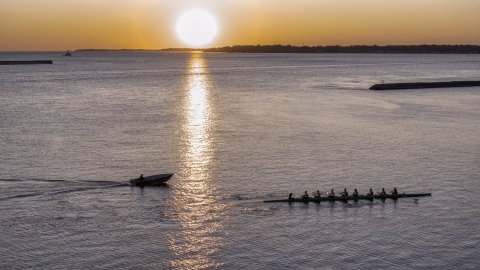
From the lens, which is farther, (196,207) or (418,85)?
(418,85)

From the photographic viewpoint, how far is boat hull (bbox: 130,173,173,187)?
2253 inches

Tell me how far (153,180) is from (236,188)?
875 centimetres

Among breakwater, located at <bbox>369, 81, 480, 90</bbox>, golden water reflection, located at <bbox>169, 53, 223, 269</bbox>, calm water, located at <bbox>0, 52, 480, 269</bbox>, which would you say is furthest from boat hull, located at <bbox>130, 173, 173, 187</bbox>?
breakwater, located at <bbox>369, 81, 480, 90</bbox>

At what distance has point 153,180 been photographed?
57.7 meters

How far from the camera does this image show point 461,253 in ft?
136

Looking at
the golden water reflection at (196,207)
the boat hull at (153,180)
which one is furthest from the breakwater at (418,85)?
the boat hull at (153,180)

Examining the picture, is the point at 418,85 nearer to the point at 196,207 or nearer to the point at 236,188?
the point at 236,188

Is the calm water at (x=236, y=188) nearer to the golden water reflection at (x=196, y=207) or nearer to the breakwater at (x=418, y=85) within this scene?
the golden water reflection at (x=196, y=207)

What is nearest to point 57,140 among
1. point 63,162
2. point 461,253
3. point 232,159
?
point 63,162

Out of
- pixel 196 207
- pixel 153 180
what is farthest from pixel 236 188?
pixel 153 180

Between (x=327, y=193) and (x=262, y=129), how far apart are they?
3893cm

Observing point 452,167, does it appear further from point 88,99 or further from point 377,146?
point 88,99

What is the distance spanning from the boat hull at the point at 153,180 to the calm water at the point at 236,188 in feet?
3.12

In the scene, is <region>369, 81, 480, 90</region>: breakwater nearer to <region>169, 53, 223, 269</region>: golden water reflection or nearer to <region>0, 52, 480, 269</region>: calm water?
<region>0, 52, 480, 269</region>: calm water
